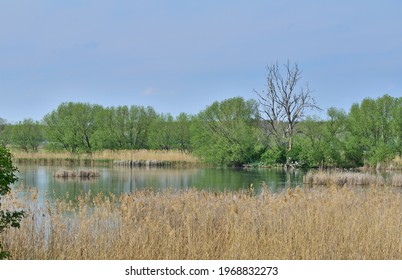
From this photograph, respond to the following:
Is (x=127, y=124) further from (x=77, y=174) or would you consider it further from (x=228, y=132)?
(x=77, y=174)

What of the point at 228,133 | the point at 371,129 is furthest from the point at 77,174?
the point at 371,129

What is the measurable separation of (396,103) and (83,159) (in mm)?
26814

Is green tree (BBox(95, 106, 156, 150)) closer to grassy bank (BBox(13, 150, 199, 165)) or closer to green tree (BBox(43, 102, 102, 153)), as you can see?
green tree (BBox(43, 102, 102, 153))

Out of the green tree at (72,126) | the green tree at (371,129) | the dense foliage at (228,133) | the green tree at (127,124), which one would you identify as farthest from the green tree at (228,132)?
the green tree at (72,126)

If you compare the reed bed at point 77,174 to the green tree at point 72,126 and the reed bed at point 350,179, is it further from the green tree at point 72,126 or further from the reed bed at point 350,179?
the green tree at point 72,126

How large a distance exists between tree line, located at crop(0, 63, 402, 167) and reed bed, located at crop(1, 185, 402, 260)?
35071 mm

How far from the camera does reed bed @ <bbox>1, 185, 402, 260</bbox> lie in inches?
304

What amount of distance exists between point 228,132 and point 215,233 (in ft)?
136

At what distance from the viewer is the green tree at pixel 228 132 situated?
155 ft

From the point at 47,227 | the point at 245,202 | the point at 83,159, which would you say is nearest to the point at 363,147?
the point at 83,159

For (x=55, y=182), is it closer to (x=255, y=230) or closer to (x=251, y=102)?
(x=255, y=230)

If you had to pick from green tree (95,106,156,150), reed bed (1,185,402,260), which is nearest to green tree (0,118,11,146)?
green tree (95,106,156,150)

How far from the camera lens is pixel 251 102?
179ft

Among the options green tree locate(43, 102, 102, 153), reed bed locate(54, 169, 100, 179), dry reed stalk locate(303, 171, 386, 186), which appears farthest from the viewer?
green tree locate(43, 102, 102, 153)
